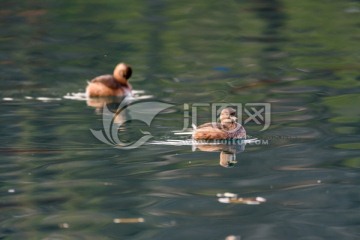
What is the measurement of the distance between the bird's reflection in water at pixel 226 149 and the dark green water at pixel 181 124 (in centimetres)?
10

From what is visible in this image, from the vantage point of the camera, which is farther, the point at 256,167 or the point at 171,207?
the point at 256,167

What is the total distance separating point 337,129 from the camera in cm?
1320

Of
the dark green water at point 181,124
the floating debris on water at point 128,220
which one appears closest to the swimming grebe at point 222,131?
the dark green water at point 181,124

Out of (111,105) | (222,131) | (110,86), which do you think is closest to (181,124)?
(222,131)

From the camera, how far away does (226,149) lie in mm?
12516

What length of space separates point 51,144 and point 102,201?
279 cm

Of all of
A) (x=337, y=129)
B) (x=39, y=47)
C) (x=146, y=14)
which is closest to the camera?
(x=337, y=129)

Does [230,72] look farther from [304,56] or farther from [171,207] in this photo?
[171,207]

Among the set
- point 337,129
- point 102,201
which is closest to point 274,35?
point 337,129

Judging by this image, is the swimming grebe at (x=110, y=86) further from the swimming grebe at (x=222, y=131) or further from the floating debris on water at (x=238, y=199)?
the floating debris on water at (x=238, y=199)

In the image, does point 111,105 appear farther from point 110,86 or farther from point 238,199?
point 238,199

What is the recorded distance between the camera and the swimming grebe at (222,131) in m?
12.8

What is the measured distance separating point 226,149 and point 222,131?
41 cm

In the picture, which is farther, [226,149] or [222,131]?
[222,131]
